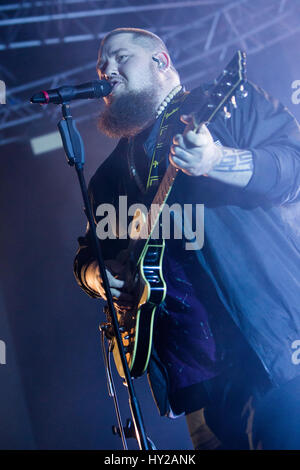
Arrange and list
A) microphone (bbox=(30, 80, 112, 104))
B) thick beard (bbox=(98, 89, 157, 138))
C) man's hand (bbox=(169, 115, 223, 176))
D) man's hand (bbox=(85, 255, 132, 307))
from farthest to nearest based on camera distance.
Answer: thick beard (bbox=(98, 89, 157, 138)) < man's hand (bbox=(85, 255, 132, 307)) < microphone (bbox=(30, 80, 112, 104)) < man's hand (bbox=(169, 115, 223, 176))

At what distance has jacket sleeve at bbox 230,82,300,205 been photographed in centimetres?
133

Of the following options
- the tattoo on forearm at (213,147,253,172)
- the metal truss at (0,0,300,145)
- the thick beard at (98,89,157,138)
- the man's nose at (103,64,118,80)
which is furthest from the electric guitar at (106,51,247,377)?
the metal truss at (0,0,300,145)

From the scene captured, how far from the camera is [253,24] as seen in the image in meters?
4.21

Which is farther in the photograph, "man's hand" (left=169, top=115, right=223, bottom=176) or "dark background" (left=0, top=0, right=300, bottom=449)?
"dark background" (left=0, top=0, right=300, bottom=449)

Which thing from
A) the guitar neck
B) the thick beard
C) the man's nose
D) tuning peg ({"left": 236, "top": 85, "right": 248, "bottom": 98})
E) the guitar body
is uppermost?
the man's nose

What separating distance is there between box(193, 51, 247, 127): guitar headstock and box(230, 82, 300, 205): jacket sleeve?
0.18 m

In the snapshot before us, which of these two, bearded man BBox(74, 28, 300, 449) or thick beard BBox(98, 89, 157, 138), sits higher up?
thick beard BBox(98, 89, 157, 138)

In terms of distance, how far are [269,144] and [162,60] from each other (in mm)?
763

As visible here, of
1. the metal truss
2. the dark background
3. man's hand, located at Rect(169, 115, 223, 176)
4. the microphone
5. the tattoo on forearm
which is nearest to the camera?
man's hand, located at Rect(169, 115, 223, 176)

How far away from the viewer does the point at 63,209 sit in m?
4.61

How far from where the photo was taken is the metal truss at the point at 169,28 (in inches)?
145

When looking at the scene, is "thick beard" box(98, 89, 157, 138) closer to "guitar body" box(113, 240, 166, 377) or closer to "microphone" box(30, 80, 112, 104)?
"microphone" box(30, 80, 112, 104)
